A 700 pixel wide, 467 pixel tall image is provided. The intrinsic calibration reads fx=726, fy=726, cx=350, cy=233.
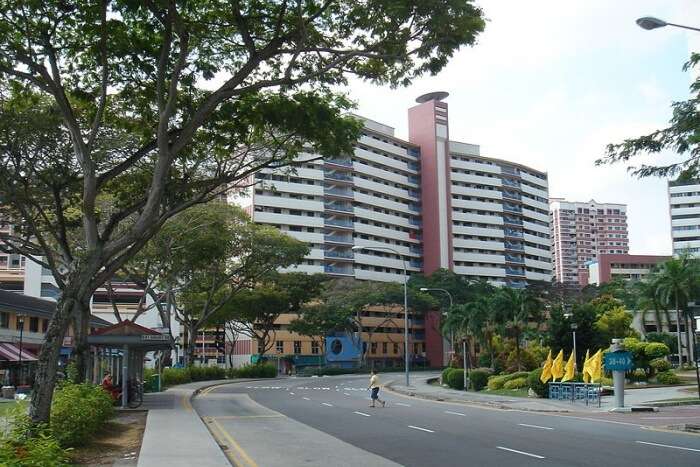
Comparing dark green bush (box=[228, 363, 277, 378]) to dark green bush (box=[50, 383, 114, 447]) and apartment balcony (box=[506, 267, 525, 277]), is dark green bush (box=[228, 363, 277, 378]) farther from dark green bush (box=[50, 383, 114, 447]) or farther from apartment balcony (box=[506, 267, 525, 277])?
apartment balcony (box=[506, 267, 525, 277])

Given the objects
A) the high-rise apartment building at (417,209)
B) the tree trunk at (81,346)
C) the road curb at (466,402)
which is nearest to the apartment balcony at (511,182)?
the high-rise apartment building at (417,209)

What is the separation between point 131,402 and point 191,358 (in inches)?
1088

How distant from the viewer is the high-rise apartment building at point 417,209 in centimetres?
9981

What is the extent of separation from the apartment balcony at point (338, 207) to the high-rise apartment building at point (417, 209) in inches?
5.5

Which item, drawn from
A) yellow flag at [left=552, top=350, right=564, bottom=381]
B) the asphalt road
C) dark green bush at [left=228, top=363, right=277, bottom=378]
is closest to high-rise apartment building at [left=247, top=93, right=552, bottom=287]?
dark green bush at [left=228, top=363, right=277, bottom=378]

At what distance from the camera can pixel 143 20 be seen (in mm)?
14906

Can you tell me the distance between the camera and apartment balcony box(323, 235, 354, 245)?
101000 millimetres

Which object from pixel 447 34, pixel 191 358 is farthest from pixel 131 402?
pixel 191 358

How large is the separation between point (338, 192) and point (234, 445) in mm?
87247

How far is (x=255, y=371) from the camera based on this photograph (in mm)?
68750

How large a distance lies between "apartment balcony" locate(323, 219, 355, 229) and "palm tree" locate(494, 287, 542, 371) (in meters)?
54.1

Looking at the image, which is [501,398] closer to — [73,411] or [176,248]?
[176,248]

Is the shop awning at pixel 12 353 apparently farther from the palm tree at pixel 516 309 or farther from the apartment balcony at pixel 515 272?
the apartment balcony at pixel 515 272

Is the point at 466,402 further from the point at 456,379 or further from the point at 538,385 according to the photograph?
the point at 456,379
